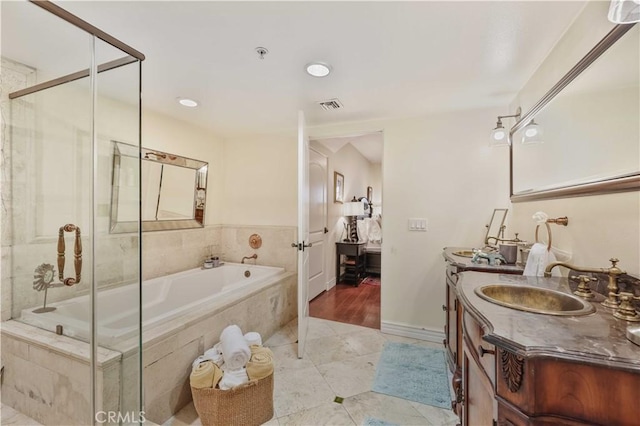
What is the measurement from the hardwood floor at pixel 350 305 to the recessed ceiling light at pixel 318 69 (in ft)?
8.42

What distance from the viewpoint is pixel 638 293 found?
908 mm

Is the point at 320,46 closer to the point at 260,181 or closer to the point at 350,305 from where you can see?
the point at 260,181

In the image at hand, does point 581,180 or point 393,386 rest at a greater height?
point 581,180

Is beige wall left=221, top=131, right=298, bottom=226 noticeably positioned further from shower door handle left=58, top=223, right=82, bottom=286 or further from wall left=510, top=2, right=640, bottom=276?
wall left=510, top=2, right=640, bottom=276

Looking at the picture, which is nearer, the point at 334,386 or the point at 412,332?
the point at 334,386

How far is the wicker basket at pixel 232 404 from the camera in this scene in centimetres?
148

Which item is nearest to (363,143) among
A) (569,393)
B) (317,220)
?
(317,220)

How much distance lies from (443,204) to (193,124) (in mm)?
2945

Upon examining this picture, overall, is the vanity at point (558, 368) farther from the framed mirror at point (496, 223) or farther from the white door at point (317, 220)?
the white door at point (317, 220)

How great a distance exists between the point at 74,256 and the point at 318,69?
2.03m

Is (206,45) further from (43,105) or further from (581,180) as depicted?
(581,180)

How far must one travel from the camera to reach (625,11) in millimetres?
858

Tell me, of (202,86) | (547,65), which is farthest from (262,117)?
(547,65)

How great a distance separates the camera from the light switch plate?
2.70 m
